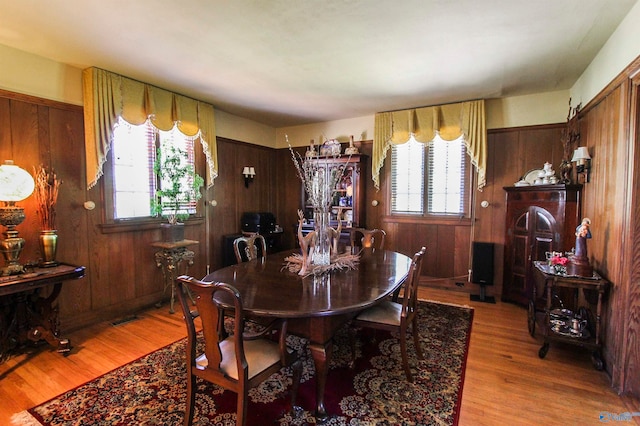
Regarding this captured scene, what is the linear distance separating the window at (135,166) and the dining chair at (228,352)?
240cm

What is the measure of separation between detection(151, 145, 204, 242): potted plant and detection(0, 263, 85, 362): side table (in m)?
1.12

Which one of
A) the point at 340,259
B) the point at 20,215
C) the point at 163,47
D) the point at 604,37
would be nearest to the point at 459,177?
the point at 604,37

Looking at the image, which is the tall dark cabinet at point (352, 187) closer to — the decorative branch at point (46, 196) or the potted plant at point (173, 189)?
the potted plant at point (173, 189)

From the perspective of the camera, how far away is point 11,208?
248 centimetres

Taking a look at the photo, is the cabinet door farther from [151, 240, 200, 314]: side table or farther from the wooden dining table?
[151, 240, 200, 314]: side table

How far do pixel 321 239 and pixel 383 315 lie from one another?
746mm

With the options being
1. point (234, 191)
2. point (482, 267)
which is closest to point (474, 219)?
point (482, 267)

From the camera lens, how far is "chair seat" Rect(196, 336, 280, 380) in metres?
1.61

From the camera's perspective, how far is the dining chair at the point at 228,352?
1.51m

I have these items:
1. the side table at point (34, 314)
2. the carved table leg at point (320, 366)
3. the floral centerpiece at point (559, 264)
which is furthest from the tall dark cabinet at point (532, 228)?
the side table at point (34, 314)

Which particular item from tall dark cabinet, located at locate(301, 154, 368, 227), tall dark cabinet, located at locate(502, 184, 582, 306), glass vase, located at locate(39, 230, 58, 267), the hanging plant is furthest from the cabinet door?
glass vase, located at locate(39, 230, 58, 267)

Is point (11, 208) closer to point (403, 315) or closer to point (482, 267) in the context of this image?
point (403, 315)

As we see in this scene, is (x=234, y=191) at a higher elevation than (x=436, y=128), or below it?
below

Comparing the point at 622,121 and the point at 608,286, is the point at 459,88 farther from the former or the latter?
the point at 608,286
